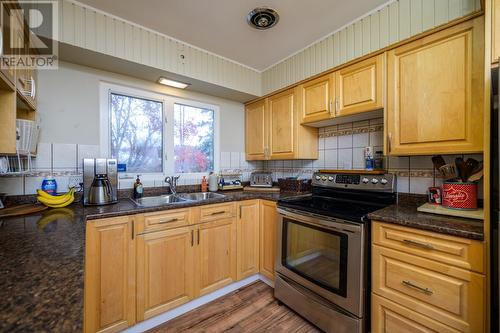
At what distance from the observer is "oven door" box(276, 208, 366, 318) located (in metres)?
1.37

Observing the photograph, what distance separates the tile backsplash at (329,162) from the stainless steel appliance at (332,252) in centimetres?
18

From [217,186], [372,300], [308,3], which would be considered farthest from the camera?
[217,186]

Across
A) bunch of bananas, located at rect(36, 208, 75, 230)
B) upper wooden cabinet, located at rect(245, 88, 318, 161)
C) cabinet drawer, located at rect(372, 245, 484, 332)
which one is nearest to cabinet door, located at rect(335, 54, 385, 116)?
upper wooden cabinet, located at rect(245, 88, 318, 161)

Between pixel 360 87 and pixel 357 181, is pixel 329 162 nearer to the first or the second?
pixel 357 181

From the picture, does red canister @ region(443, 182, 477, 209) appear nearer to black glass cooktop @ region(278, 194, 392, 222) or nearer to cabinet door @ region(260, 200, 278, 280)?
black glass cooktop @ region(278, 194, 392, 222)

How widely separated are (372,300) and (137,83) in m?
2.67

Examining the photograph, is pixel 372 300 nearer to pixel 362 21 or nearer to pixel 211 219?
pixel 211 219

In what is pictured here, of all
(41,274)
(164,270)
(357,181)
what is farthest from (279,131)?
(41,274)

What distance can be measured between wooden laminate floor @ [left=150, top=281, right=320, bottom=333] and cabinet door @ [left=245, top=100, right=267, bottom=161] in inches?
61.0

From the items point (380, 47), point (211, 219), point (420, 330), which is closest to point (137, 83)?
point (211, 219)

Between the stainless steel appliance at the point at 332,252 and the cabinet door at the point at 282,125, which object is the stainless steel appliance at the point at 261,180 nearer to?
the cabinet door at the point at 282,125

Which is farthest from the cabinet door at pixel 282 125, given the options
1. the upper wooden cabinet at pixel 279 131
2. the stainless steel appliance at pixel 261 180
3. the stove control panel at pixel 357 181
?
the stove control panel at pixel 357 181

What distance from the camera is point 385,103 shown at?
62.8 inches

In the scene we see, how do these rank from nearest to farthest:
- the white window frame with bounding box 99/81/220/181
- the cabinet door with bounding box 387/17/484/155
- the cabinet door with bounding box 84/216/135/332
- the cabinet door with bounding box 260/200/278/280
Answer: the cabinet door with bounding box 387/17/484/155 < the cabinet door with bounding box 84/216/135/332 < the white window frame with bounding box 99/81/220/181 < the cabinet door with bounding box 260/200/278/280
